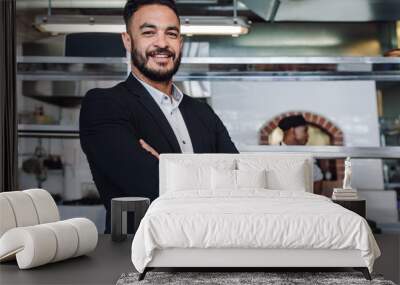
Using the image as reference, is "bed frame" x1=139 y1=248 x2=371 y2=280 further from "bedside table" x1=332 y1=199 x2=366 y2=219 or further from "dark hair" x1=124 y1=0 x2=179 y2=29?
"dark hair" x1=124 y1=0 x2=179 y2=29

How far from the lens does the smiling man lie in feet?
21.5

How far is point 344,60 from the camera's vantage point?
22.4 ft

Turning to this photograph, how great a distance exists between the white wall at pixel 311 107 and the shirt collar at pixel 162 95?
15.6 inches

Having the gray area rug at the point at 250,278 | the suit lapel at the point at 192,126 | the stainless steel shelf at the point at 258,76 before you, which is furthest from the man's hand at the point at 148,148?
the gray area rug at the point at 250,278

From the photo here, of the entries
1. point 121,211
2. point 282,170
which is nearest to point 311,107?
point 282,170

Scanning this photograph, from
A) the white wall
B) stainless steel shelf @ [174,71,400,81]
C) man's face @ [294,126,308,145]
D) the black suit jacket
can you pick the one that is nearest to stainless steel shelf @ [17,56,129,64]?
the black suit jacket

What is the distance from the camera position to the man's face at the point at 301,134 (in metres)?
6.87

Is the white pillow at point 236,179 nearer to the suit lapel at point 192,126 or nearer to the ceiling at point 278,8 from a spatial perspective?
the suit lapel at point 192,126

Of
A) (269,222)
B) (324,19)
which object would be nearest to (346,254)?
(269,222)

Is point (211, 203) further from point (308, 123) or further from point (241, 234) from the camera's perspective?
point (308, 123)

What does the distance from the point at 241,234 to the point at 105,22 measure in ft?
11.1

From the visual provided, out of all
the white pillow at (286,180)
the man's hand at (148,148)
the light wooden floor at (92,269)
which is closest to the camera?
the light wooden floor at (92,269)

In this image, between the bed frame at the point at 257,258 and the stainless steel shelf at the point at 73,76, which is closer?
the bed frame at the point at 257,258

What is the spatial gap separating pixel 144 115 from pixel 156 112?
0.14 meters
